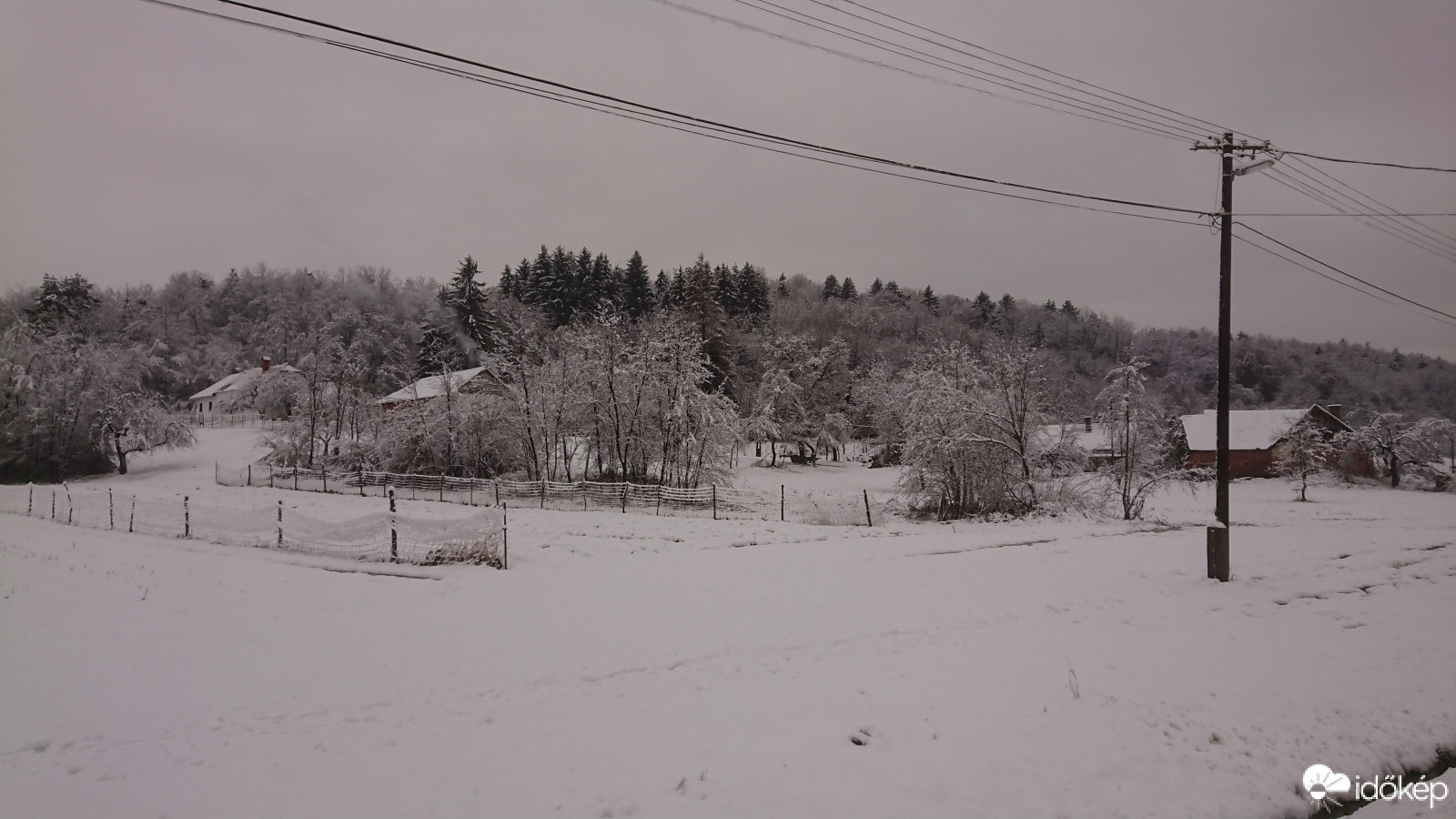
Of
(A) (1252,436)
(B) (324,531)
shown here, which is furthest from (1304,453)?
(B) (324,531)

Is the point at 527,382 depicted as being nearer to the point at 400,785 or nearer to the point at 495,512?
the point at 495,512

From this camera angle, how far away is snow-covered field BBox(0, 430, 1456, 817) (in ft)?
18.0

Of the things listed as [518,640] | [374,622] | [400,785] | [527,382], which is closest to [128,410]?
[527,382]

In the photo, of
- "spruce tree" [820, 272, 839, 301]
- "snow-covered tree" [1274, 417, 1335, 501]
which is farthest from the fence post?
"spruce tree" [820, 272, 839, 301]

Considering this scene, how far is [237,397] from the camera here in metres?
55.5

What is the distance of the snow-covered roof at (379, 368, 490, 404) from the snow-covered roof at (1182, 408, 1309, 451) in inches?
2158

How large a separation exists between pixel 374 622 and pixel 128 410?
4545 centimetres

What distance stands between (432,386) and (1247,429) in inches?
2395

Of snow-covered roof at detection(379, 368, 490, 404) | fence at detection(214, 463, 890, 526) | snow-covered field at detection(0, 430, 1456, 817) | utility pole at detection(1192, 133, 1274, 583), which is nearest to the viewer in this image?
snow-covered field at detection(0, 430, 1456, 817)

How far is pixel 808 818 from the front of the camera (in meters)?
5.02

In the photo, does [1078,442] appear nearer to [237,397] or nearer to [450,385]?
[450,385]

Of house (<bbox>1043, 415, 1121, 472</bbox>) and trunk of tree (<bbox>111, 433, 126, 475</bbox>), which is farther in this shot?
trunk of tree (<bbox>111, 433, 126, 475</bbox>)

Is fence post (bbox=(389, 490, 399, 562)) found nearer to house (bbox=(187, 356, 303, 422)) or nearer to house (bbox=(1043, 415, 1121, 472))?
house (bbox=(1043, 415, 1121, 472))

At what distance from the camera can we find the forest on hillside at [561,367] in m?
30.6
